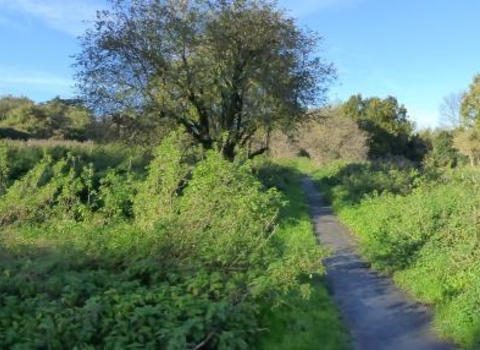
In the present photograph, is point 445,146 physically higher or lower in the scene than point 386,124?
lower

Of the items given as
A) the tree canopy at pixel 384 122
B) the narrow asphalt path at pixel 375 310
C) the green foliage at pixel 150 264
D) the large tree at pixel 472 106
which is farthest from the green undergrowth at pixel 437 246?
the tree canopy at pixel 384 122

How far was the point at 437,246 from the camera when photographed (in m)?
12.8

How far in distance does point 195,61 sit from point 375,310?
667 inches

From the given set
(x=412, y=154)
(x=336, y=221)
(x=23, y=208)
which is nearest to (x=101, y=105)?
(x=336, y=221)

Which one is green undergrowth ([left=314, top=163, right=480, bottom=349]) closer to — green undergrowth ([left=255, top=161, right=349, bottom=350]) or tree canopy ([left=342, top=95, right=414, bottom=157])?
green undergrowth ([left=255, top=161, right=349, bottom=350])

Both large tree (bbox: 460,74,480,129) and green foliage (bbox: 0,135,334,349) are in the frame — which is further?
large tree (bbox: 460,74,480,129)

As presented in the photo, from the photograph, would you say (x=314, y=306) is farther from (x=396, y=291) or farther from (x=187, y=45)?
(x=187, y=45)

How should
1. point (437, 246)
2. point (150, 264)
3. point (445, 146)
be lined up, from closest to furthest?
point (150, 264), point (437, 246), point (445, 146)

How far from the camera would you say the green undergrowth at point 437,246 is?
9.30 m

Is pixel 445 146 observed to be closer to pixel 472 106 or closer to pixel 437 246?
pixel 472 106

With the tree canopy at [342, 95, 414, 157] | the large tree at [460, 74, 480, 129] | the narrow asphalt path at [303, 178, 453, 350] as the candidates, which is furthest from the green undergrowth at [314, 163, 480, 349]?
the tree canopy at [342, 95, 414, 157]

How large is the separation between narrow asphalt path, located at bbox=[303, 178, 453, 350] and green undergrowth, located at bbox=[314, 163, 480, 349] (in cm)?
26

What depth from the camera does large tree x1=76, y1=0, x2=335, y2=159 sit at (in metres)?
24.5

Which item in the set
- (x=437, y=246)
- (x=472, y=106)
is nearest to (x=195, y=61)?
(x=437, y=246)
